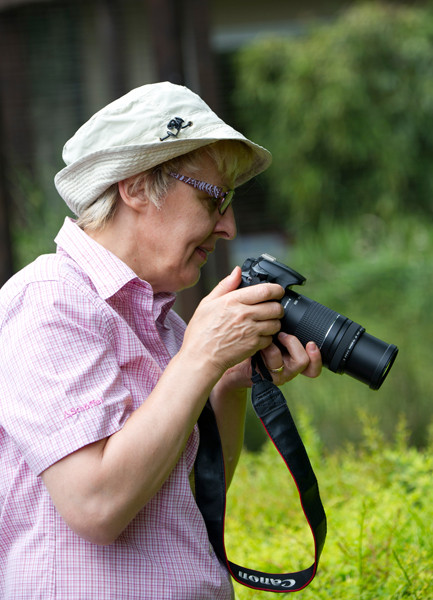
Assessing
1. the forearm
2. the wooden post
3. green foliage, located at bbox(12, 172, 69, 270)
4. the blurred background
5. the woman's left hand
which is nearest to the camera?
the forearm

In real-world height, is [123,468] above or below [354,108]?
above

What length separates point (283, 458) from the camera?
1.51 m

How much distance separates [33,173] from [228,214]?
3.41m

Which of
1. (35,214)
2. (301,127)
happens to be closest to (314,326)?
(35,214)

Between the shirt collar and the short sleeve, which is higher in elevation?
the shirt collar

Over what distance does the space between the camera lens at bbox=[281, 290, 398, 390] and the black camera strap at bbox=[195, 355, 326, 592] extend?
108mm

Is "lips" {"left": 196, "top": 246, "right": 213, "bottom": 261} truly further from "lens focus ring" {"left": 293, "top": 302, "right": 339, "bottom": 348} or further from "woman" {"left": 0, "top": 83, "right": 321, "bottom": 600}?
"lens focus ring" {"left": 293, "top": 302, "right": 339, "bottom": 348}

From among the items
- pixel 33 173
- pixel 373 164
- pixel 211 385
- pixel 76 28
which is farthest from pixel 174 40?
pixel 373 164

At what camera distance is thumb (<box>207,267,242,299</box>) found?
4.65ft

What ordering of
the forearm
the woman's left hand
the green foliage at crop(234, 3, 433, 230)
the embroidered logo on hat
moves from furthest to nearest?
the green foliage at crop(234, 3, 433, 230)
the woman's left hand
the embroidered logo on hat
the forearm

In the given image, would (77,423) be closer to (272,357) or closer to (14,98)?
(272,357)

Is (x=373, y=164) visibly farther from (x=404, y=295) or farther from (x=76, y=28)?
(x=76, y=28)

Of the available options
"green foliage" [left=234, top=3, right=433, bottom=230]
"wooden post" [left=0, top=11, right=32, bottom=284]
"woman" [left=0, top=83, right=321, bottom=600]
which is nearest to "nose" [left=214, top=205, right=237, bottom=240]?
"woman" [left=0, top=83, right=321, bottom=600]

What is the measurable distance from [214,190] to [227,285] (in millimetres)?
205
